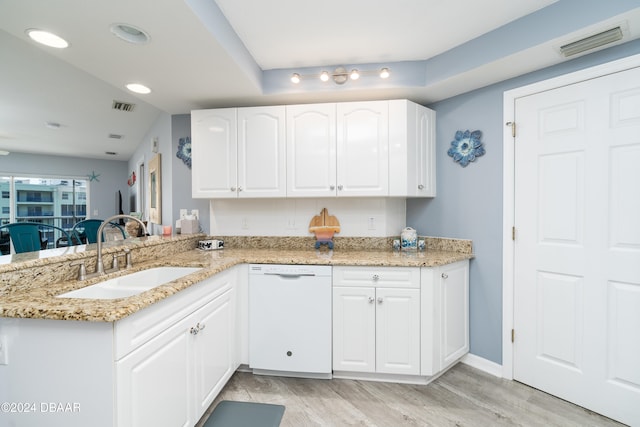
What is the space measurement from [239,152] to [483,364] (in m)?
2.53

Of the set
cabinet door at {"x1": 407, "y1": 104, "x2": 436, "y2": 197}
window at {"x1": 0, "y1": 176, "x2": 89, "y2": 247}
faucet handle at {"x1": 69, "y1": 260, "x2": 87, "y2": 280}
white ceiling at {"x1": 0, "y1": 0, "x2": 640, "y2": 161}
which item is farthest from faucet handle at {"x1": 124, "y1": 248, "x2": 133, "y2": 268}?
window at {"x1": 0, "y1": 176, "x2": 89, "y2": 247}

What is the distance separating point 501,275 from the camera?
226 cm

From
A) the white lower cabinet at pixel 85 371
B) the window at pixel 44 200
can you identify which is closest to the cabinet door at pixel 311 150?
the white lower cabinet at pixel 85 371

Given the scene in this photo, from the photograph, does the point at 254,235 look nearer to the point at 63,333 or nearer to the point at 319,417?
the point at 319,417

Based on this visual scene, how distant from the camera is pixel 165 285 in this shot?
1427mm

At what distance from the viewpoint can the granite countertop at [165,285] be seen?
106cm

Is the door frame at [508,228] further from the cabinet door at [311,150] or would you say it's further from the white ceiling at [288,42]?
the cabinet door at [311,150]

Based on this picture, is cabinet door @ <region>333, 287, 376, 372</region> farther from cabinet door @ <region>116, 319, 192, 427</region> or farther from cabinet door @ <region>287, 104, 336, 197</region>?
cabinet door @ <region>116, 319, 192, 427</region>

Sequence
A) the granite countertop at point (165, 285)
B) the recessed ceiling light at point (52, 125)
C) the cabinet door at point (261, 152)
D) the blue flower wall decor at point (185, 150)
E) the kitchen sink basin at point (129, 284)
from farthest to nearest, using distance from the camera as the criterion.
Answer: the recessed ceiling light at point (52, 125) → the blue flower wall decor at point (185, 150) → the cabinet door at point (261, 152) → the kitchen sink basin at point (129, 284) → the granite countertop at point (165, 285)

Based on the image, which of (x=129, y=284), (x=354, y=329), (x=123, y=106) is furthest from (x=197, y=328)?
(x=123, y=106)

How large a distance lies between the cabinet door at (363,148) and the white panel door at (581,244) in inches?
36.6

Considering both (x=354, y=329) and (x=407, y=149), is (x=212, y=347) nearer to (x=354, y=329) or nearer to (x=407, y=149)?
(x=354, y=329)

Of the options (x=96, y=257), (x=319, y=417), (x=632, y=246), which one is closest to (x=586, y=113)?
(x=632, y=246)

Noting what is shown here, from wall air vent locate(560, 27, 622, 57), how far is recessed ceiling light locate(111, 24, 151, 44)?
7.69 ft
